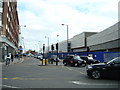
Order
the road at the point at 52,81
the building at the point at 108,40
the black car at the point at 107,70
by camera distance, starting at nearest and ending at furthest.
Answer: the road at the point at 52,81, the black car at the point at 107,70, the building at the point at 108,40

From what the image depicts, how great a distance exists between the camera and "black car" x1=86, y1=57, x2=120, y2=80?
1114cm

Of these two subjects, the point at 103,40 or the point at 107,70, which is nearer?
the point at 107,70

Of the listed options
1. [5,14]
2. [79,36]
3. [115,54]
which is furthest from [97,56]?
[79,36]

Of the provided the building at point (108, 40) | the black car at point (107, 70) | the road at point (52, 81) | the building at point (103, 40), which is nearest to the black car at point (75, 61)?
the building at point (103, 40)

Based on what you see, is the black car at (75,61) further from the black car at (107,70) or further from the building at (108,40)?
the building at (108,40)

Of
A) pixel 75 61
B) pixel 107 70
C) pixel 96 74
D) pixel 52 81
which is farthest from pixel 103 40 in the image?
pixel 52 81

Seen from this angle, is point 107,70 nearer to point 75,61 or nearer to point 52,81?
point 52,81

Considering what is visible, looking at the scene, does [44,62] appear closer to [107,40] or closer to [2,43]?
[2,43]

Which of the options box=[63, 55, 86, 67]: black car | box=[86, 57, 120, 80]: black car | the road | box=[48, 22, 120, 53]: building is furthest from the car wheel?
box=[48, 22, 120, 53]: building

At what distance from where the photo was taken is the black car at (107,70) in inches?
439

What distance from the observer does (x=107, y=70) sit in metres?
11.3

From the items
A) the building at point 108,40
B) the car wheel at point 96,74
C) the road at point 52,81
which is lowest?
the road at point 52,81

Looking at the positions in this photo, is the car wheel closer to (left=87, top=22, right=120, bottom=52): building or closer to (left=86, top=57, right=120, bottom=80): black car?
(left=86, top=57, right=120, bottom=80): black car

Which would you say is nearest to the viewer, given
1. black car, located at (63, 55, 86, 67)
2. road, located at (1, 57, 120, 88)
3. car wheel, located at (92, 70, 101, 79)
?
road, located at (1, 57, 120, 88)
